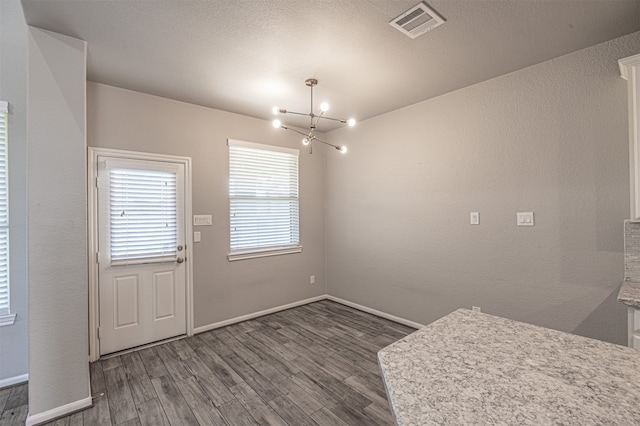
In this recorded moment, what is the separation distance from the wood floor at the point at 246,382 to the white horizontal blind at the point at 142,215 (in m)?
1.02

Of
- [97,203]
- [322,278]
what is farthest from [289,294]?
[97,203]

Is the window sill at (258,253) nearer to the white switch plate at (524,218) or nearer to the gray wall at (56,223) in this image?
the gray wall at (56,223)

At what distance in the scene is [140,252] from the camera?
3129 mm

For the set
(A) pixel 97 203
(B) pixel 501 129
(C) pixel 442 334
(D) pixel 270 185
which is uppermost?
(B) pixel 501 129

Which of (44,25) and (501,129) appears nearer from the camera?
(44,25)

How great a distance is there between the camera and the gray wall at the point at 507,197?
231 centimetres

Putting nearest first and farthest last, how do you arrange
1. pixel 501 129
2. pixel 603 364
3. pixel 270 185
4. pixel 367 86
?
pixel 603 364
pixel 501 129
pixel 367 86
pixel 270 185

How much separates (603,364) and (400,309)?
2.99 m

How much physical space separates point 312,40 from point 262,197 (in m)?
→ 2.26

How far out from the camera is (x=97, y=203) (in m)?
2.87

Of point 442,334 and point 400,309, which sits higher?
point 442,334

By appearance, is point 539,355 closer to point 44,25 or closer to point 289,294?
point 44,25

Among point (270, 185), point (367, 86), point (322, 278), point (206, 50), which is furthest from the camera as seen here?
point (322, 278)

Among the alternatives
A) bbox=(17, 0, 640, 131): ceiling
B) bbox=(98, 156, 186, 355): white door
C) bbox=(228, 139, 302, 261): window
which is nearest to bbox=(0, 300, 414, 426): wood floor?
bbox=(98, 156, 186, 355): white door
